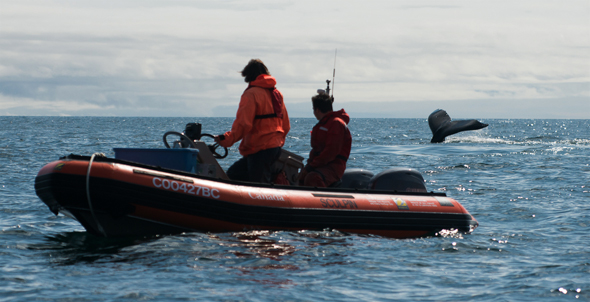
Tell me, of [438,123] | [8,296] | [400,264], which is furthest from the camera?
[438,123]

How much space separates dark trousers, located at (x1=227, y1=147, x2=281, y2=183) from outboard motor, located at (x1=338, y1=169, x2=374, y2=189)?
156 cm

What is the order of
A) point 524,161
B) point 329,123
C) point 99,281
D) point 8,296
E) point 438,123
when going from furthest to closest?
1. point 438,123
2. point 524,161
3. point 329,123
4. point 99,281
5. point 8,296

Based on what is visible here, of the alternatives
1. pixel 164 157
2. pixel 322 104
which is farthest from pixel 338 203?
pixel 164 157

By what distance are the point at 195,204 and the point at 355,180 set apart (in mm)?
2794

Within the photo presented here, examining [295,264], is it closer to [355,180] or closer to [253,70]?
[253,70]

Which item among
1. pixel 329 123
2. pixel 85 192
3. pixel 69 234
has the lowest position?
pixel 69 234

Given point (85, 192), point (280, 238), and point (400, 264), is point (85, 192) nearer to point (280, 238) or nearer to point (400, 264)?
point (280, 238)

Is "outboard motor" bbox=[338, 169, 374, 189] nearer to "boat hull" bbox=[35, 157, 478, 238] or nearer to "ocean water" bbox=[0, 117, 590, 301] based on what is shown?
"boat hull" bbox=[35, 157, 478, 238]

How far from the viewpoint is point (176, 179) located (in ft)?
21.5

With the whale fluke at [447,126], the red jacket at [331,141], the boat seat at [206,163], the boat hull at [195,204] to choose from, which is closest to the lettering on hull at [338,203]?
the boat hull at [195,204]

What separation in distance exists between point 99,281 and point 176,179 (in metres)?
1.59

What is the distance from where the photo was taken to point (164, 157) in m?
6.87

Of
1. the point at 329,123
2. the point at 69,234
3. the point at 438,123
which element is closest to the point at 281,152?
the point at 329,123

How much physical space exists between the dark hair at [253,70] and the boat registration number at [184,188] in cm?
138
